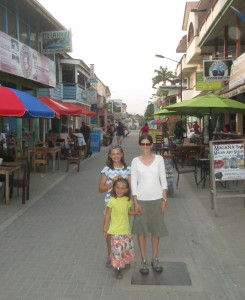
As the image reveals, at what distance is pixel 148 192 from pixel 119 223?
473 mm

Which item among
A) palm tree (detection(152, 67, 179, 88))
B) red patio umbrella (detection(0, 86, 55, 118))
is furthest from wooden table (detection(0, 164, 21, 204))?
palm tree (detection(152, 67, 179, 88))

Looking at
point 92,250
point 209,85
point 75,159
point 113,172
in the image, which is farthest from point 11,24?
point 113,172

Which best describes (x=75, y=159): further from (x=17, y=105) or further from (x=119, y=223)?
(x=119, y=223)

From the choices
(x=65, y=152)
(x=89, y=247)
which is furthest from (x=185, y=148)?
(x=89, y=247)

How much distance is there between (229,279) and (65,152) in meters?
13.3

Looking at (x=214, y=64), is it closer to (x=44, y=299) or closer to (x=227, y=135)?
(x=227, y=135)

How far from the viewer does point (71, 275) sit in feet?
13.9

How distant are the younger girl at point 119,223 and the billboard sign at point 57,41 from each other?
13.3m

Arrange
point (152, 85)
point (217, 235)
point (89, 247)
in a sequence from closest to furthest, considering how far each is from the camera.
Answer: point (89, 247) < point (217, 235) < point (152, 85)

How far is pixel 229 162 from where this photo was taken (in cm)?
691

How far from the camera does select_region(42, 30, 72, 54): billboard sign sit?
16312 millimetres

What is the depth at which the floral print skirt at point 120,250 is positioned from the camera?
407 cm

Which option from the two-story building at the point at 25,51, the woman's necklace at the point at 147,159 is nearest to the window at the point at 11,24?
the two-story building at the point at 25,51

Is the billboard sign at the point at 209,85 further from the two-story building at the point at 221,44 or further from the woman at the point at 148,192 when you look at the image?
the woman at the point at 148,192
